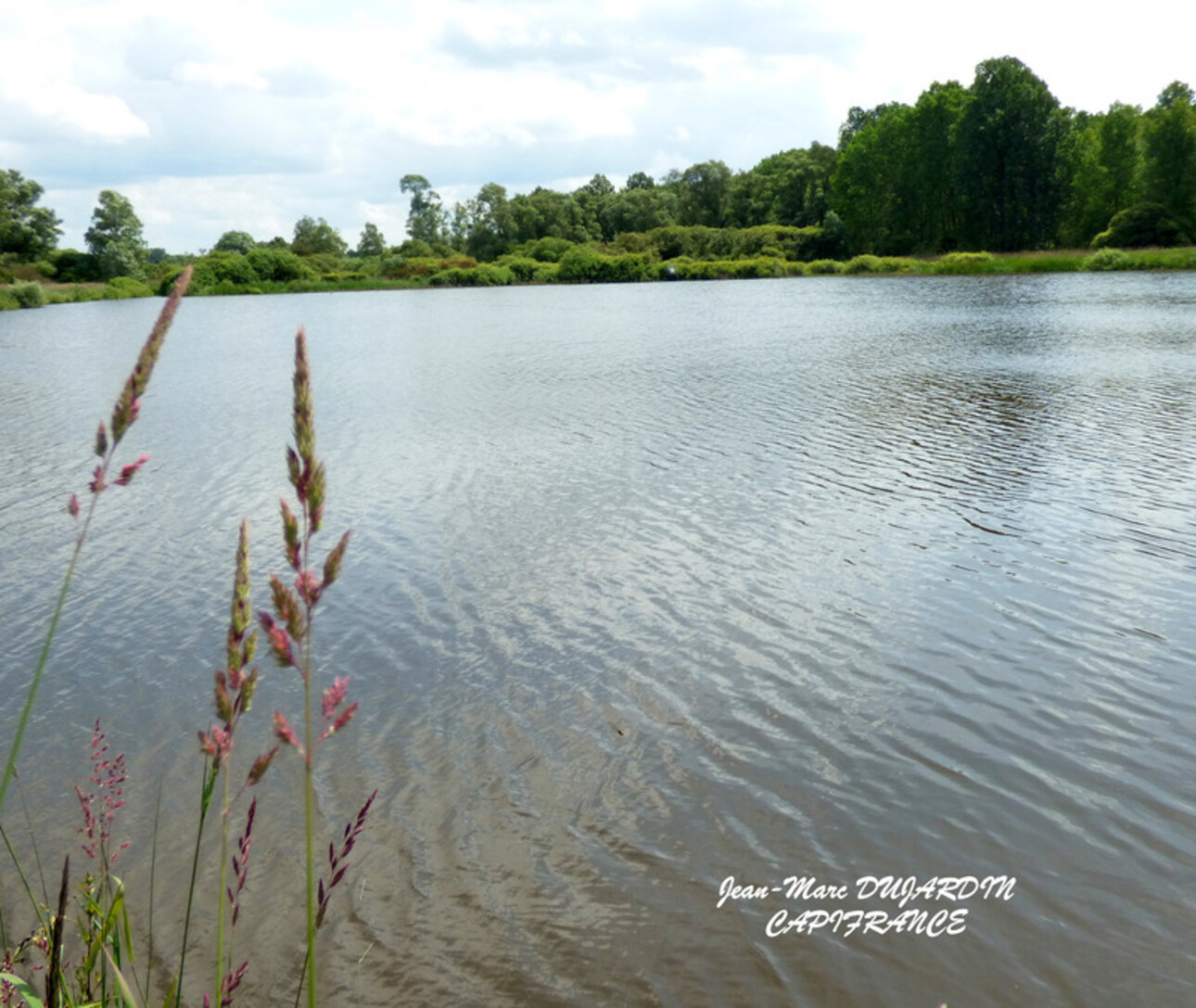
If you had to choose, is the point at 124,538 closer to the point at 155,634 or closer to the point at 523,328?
the point at 155,634

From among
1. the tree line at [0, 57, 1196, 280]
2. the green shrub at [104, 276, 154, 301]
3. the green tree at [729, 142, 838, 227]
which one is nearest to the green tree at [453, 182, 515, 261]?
the tree line at [0, 57, 1196, 280]

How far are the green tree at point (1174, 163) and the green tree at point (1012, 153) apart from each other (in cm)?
942

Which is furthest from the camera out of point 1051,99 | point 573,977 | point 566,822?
point 1051,99

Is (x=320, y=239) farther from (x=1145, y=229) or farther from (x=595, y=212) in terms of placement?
(x=1145, y=229)

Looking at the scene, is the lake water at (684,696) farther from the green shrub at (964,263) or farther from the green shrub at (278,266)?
the green shrub at (278,266)

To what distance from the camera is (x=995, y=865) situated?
4648 mm

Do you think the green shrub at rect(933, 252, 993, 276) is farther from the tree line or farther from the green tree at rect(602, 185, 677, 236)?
the green tree at rect(602, 185, 677, 236)

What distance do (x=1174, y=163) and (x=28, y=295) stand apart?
8611 centimetres

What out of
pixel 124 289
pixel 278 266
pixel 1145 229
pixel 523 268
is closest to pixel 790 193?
pixel 523 268

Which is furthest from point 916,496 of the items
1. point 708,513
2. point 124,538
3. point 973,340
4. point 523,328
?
point 523,328

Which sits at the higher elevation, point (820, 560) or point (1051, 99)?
point (1051, 99)

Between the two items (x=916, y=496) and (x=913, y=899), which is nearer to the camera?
(x=913, y=899)

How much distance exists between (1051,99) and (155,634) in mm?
92372

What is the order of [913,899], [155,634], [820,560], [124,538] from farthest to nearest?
[124,538], [820,560], [155,634], [913,899]
